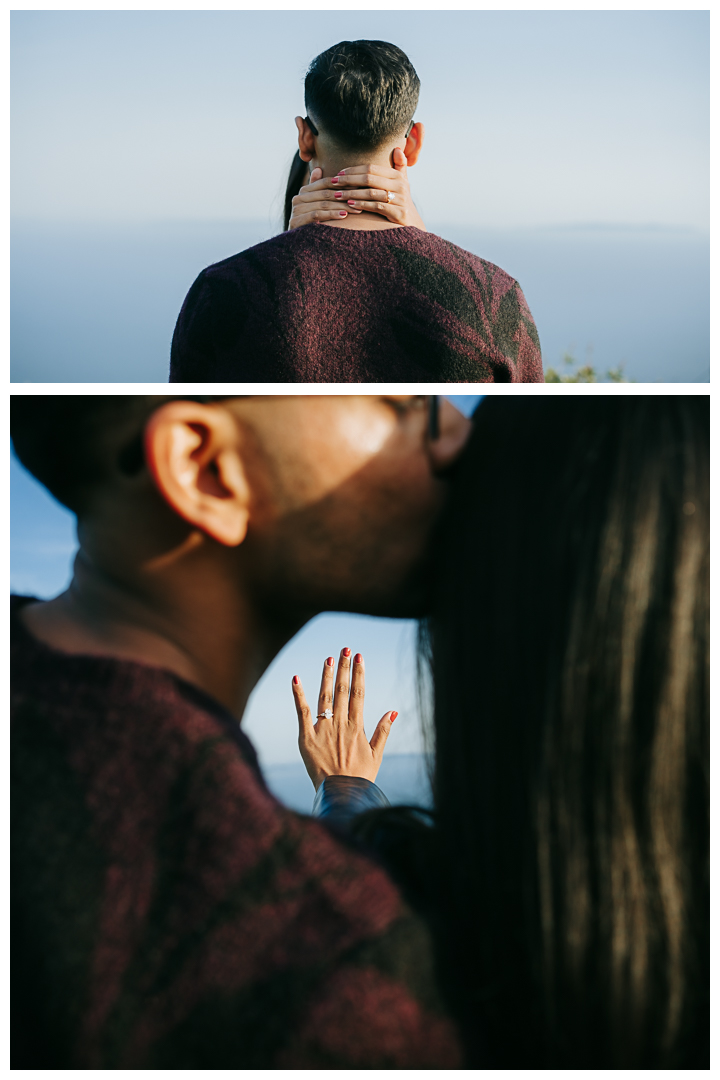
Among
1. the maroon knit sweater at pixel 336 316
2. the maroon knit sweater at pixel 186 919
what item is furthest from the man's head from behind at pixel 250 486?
the maroon knit sweater at pixel 336 316

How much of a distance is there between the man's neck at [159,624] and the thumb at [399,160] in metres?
1.31

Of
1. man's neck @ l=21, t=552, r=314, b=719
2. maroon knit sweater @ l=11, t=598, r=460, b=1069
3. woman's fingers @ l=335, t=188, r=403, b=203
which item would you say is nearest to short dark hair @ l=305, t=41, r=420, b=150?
woman's fingers @ l=335, t=188, r=403, b=203

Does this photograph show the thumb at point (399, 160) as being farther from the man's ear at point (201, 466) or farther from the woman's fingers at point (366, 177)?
the man's ear at point (201, 466)

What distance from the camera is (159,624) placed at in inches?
33.7

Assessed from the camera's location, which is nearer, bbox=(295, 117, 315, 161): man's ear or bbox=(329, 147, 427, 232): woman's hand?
bbox=(329, 147, 427, 232): woman's hand

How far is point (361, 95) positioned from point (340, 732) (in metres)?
1.27

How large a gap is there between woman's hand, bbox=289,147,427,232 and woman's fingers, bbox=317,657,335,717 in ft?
3.28

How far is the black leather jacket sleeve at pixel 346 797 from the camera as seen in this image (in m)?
1.06

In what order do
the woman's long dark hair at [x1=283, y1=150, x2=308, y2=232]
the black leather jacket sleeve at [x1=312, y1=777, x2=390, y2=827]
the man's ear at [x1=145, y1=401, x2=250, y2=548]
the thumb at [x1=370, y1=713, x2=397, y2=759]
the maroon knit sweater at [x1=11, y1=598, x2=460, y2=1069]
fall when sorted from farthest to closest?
the woman's long dark hair at [x1=283, y1=150, x2=308, y2=232] < the thumb at [x1=370, y1=713, x2=397, y2=759] < the black leather jacket sleeve at [x1=312, y1=777, x2=390, y2=827] < the man's ear at [x1=145, y1=401, x2=250, y2=548] < the maroon knit sweater at [x1=11, y1=598, x2=460, y2=1069]

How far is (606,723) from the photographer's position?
30.8 inches

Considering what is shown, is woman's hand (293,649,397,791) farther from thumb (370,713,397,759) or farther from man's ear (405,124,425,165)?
man's ear (405,124,425,165)

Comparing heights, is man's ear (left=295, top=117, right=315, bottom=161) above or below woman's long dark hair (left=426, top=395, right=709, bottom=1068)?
above

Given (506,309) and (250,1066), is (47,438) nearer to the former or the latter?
(250,1066)

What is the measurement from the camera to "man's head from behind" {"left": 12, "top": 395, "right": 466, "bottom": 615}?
0.84m
